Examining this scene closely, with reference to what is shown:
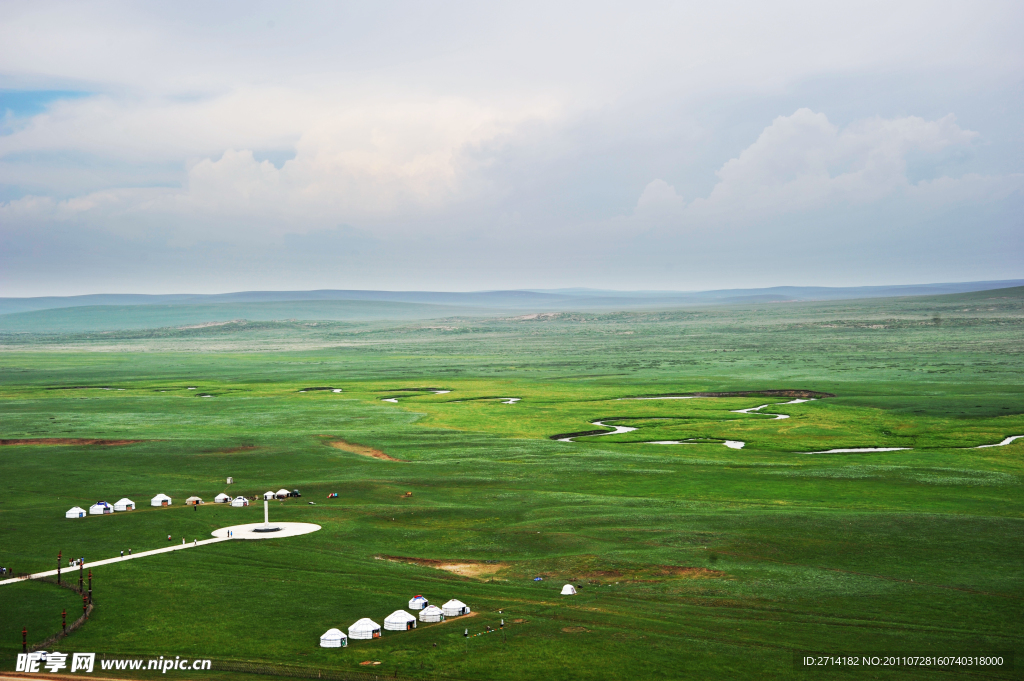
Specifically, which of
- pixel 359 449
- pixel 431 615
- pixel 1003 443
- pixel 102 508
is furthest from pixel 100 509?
pixel 1003 443

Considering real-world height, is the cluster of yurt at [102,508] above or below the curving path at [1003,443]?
below

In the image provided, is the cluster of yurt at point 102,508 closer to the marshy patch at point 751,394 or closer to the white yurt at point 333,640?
the white yurt at point 333,640

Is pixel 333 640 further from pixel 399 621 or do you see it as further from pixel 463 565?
pixel 463 565

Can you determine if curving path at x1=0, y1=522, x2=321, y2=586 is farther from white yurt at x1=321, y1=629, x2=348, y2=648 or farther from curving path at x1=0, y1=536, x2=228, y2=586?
white yurt at x1=321, y1=629, x2=348, y2=648

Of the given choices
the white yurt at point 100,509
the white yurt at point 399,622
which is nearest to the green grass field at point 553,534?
the white yurt at point 399,622

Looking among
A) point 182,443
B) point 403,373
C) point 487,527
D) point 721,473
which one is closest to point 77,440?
point 182,443

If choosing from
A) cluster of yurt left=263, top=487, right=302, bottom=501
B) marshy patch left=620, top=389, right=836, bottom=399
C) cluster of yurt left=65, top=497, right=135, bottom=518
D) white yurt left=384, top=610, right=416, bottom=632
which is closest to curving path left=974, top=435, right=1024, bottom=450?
marshy patch left=620, top=389, right=836, bottom=399
